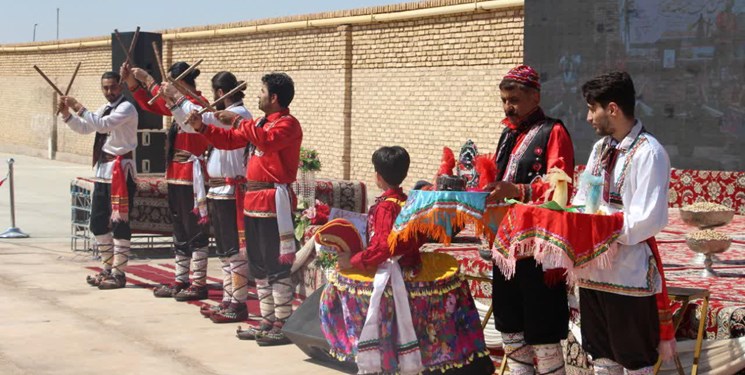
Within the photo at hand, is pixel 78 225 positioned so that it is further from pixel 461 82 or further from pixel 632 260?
pixel 632 260

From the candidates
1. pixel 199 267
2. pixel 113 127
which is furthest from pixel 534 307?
pixel 113 127

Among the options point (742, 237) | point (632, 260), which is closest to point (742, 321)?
point (632, 260)

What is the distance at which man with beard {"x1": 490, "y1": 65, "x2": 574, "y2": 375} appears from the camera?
4.97 m

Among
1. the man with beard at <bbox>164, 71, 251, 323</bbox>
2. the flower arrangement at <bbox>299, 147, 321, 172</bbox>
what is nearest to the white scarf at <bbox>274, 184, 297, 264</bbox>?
the man with beard at <bbox>164, 71, 251, 323</bbox>

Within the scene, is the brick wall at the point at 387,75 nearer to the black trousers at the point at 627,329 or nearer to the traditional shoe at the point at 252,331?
the traditional shoe at the point at 252,331

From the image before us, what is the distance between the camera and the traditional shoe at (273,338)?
7891 mm

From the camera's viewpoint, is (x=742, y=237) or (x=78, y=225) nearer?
(x=742, y=237)

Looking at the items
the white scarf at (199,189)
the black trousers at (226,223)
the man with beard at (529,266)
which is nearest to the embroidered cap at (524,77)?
the man with beard at (529,266)

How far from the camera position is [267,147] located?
7.65m

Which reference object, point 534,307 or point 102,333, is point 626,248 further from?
point 102,333

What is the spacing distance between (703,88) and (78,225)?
23.5 ft

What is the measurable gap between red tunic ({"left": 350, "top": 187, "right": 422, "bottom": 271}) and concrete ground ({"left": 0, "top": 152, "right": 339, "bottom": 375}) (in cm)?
157

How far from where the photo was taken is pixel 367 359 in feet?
18.4

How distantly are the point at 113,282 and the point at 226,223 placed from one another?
2.01m
